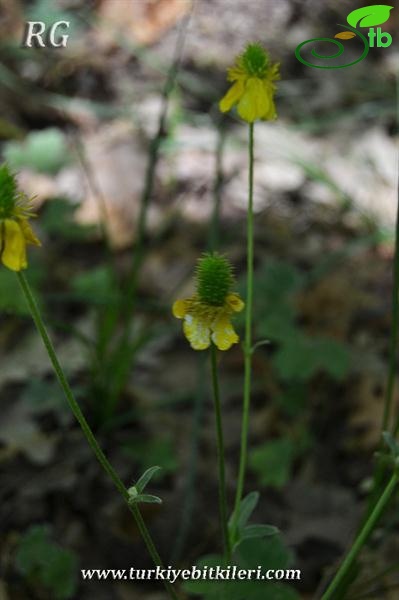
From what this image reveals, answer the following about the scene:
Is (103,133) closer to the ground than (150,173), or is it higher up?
higher up

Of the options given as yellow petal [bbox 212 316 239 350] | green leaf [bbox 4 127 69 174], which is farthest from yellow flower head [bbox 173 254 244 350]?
green leaf [bbox 4 127 69 174]

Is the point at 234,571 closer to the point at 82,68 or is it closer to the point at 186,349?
the point at 186,349

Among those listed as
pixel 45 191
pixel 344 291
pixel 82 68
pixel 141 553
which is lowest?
pixel 141 553

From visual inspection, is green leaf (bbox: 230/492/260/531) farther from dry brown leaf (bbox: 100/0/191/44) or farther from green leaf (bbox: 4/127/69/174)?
dry brown leaf (bbox: 100/0/191/44)

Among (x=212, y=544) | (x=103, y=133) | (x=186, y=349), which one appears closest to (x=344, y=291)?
(x=186, y=349)

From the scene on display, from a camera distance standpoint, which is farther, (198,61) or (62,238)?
(198,61)

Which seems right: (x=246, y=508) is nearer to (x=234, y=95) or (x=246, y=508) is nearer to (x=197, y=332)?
(x=197, y=332)

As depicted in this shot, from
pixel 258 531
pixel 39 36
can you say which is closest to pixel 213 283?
pixel 258 531
